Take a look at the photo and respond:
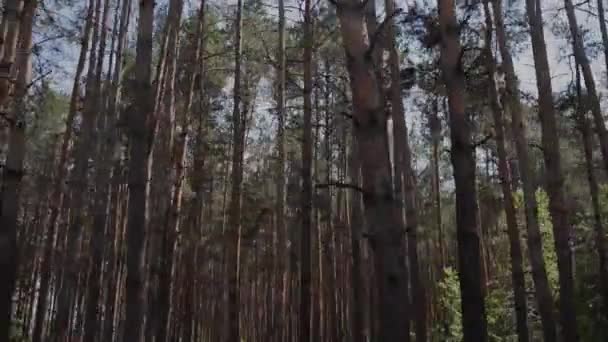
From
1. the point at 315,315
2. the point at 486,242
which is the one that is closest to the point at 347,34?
the point at 315,315

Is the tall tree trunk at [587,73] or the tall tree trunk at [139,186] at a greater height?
the tall tree trunk at [587,73]

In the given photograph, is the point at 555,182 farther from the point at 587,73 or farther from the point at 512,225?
the point at 587,73

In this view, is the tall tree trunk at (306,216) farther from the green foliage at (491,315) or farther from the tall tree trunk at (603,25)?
the tall tree trunk at (603,25)

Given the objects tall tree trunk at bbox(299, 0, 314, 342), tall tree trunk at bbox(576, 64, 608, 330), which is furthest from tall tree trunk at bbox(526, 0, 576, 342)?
tall tree trunk at bbox(299, 0, 314, 342)

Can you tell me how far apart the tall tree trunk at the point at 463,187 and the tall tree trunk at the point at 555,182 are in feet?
13.7

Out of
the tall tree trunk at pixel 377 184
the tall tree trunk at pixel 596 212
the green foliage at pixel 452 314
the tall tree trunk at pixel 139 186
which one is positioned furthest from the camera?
the green foliage at pixel 452 314

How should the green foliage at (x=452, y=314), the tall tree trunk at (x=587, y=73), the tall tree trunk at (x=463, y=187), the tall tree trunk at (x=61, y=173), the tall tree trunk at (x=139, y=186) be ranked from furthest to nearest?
1. the green foliage at (x=452, y=314)
2. the tall tree trunk at (x=61, y=173)
3. the tall tree trunk at (x=587, y=73)
4. the tall tree trunk at (x=139, y=186)
5. the tall tree trunk at (x=463, y=187)

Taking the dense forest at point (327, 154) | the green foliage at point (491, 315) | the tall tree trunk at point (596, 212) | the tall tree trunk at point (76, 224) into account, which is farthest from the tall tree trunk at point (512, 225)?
the tall tree trunk at point (76, 224)

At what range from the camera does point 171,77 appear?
11.2 m

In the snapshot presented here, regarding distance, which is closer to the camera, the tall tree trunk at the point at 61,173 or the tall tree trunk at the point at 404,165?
the tall tree trunk at the point at 404,165

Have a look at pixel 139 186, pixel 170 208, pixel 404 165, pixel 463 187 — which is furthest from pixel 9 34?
pixel 404 165

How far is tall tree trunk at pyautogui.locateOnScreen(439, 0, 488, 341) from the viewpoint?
540 centimetres

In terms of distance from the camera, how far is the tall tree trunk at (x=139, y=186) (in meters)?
6.25

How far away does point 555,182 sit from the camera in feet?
31.2
